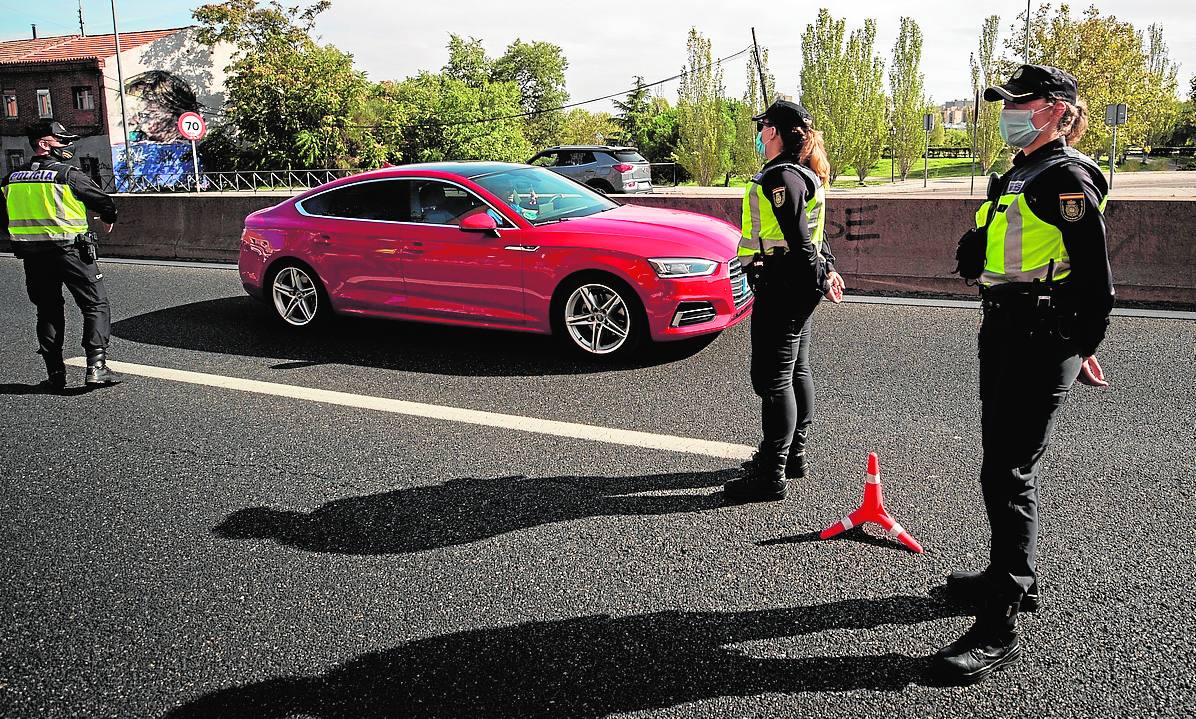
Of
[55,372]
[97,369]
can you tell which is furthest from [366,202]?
[55,372]

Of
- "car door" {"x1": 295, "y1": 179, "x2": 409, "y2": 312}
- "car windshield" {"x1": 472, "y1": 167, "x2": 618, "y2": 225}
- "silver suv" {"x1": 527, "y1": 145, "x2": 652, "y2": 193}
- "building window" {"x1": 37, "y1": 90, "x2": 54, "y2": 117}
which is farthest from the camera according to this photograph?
"building window" {"x1": 37, "y1": 90, "x2": 54, "y2": 117}

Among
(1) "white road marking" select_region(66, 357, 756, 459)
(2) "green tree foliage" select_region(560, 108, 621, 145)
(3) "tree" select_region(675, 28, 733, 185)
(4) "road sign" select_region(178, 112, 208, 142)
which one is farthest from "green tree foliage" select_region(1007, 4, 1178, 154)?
(2) "green tree foliage" select_region(560, 108, 621, 145)

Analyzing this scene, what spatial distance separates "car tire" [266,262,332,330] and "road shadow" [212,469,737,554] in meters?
4.14

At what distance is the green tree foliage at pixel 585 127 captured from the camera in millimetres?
90188

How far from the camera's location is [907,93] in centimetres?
4219

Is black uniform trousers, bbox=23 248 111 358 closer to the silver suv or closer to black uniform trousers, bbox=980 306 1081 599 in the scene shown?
black uniform trousers, bbox=980 306 1081 599

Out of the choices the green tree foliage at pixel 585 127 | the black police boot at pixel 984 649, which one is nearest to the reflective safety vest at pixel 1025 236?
the black police boot at pixel 984 649

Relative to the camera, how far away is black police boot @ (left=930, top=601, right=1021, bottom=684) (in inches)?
109

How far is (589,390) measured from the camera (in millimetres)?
6242

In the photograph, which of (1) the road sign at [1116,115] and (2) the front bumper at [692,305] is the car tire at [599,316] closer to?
(2) the front bumper at [692,305]

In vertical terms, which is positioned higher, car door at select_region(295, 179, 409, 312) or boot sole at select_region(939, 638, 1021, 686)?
car door at select_region(295, 179, 409, 312)

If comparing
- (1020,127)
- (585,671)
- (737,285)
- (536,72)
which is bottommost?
(585,671)

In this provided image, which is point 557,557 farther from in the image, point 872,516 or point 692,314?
point 692,314

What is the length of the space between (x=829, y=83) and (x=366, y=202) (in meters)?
36.0
